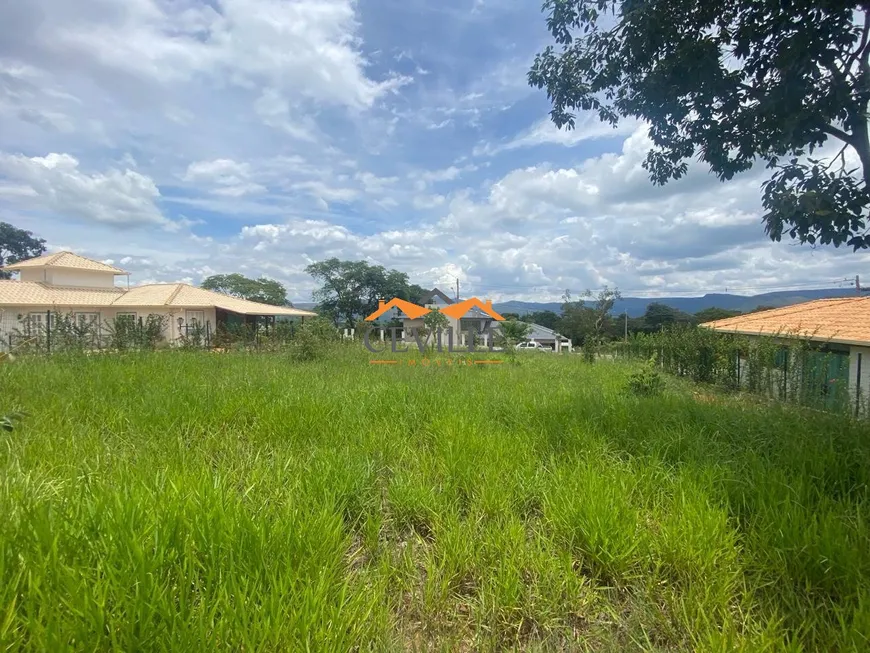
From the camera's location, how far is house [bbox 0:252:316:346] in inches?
688

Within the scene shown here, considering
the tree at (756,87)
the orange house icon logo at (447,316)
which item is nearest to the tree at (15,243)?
the orange house icon logo at (447,316)

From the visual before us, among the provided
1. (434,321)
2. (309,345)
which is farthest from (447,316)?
(309,345)

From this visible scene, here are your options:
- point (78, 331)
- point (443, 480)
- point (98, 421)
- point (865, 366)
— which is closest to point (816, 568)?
point (443, 480)

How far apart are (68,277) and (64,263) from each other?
76 cm

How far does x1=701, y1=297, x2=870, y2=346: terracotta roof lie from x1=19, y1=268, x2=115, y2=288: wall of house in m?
29.6

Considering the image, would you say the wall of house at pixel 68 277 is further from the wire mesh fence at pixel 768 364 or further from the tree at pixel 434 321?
the wire mesh fence at pixel 768 364

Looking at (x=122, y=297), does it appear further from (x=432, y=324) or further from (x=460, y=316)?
(x=460, y=316)

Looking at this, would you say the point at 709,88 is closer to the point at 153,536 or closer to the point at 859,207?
the point at 859,207

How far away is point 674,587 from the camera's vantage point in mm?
1774

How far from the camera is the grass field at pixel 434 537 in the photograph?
4.57 ft

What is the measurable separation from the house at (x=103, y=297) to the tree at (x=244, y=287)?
49.3 feet

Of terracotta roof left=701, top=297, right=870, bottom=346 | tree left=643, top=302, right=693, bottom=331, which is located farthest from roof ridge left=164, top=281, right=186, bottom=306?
tree left=643, top=302, right=693, bottom=331

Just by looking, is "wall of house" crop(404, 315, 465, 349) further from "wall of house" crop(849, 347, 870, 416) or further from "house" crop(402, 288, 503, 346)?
"wall of house" crop(849, 347, 870, 416)

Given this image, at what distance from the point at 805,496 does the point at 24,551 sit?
3784 mm
